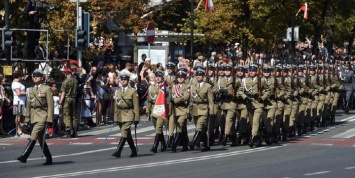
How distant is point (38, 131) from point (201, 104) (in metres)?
4.87

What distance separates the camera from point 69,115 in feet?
99.2

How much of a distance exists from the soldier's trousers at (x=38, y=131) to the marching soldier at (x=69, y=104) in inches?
288

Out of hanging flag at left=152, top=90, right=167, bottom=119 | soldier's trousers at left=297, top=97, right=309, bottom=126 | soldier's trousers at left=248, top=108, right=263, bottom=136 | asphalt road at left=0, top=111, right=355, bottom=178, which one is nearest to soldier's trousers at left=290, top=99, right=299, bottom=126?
asphalt road at left=0, top=111, right=355, bottom=178

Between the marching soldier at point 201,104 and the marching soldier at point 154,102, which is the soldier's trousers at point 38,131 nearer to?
the marching soldier at point 154,102

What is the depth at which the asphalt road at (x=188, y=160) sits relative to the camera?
21.0 m

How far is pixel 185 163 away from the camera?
75.7 feet

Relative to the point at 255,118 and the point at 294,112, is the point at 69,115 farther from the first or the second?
the point at 294,112

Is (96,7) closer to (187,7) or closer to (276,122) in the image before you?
(276,122)

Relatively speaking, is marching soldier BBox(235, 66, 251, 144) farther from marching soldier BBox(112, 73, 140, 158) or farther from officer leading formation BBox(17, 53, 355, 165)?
marching soldier BBox(112, 73, 140, 158)

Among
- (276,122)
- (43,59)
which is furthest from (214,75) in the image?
(43,59)

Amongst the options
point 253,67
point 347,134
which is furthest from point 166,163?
point 347,134

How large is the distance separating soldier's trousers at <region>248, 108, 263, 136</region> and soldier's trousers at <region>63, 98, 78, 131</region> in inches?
196

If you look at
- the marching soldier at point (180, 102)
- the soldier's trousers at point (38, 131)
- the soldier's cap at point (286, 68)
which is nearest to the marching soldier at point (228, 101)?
the marching soldier at point (180, 102)

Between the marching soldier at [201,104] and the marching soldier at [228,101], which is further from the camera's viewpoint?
the marching soldier at [228,101]
